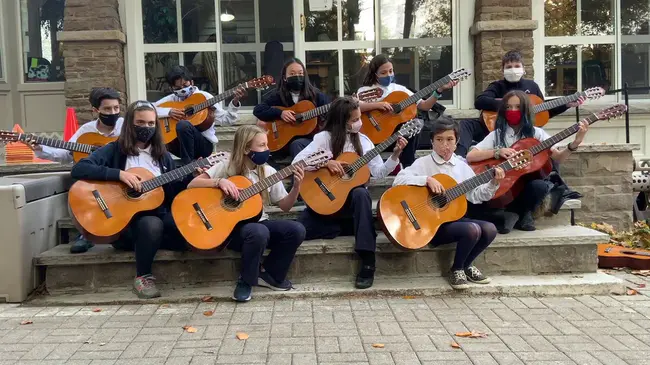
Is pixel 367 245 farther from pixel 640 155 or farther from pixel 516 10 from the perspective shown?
pixel 640 155

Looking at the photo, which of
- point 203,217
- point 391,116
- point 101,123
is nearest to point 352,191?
point 203,217

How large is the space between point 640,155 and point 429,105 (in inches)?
142

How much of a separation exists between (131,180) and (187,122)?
156 cm

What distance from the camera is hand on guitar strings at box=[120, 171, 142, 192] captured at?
160 inches

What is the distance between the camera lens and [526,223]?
4.73 m

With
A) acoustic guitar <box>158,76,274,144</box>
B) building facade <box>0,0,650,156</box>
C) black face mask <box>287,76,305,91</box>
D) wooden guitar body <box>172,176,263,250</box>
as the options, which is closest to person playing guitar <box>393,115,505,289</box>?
wooden guitar body <box>172,176,263,250</box>

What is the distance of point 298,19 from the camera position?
788 cm

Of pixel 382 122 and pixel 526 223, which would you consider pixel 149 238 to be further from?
pixel 526 223

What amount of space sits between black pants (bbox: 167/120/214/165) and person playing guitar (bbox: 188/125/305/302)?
129 centimetres

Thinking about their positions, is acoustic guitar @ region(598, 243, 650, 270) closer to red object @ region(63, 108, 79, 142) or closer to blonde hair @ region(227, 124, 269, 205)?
blonde hair @ region(227, 124, 269, 205)

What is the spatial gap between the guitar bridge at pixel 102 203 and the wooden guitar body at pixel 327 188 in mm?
1400

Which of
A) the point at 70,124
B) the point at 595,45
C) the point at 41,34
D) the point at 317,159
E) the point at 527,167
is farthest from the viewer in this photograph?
the point at 41,34

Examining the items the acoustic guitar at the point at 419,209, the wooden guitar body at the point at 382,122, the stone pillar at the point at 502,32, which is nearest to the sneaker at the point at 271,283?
the acoustic guitar at the point at 419,209

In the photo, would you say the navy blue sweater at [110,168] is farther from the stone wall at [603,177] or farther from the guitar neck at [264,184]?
the stone wall at [603,177]
